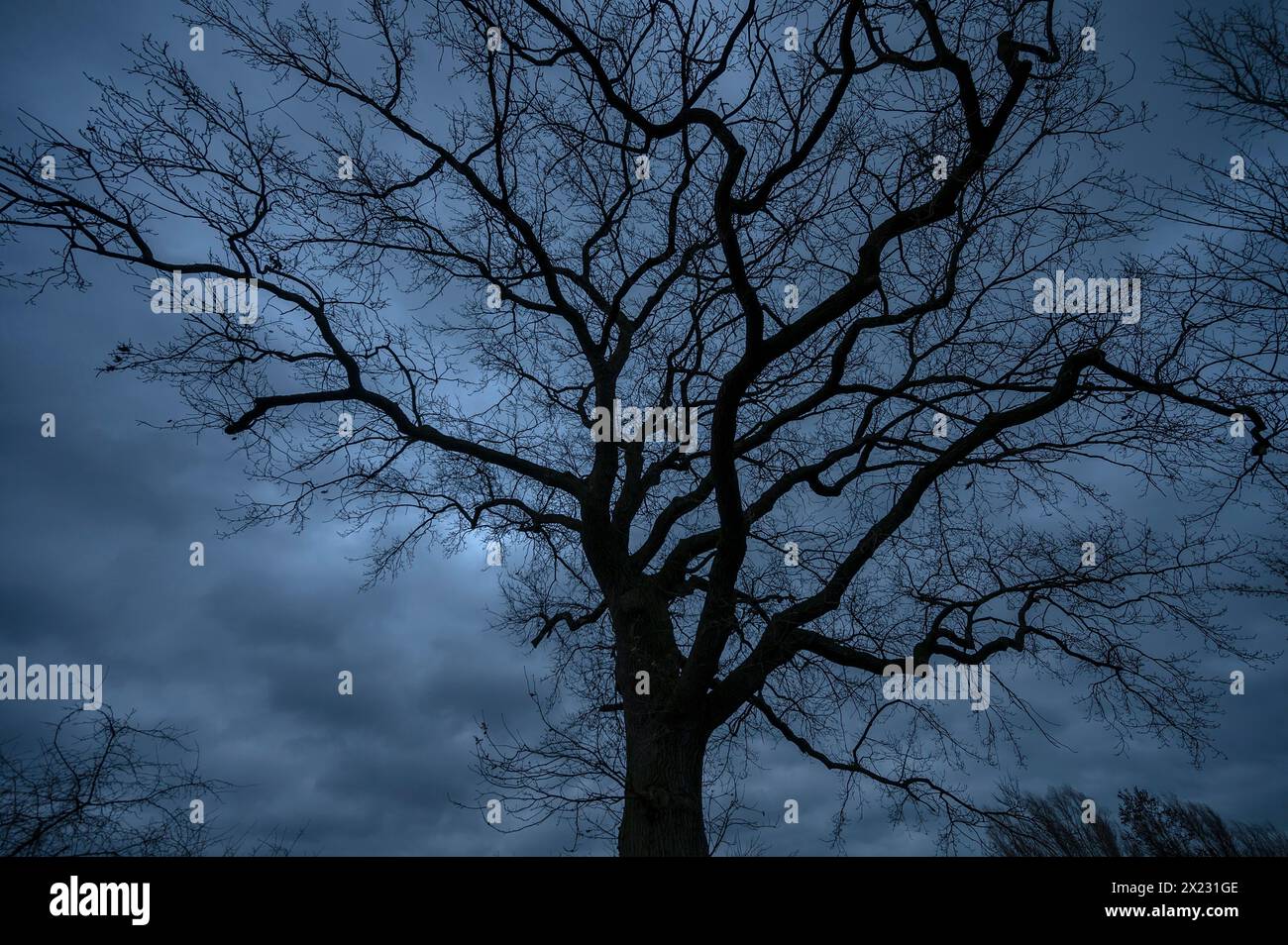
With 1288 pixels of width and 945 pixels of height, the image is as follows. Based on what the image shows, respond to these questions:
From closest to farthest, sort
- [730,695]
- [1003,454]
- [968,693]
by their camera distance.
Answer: [968,693]
[730,695]
[1003,454]

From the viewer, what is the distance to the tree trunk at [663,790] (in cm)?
591

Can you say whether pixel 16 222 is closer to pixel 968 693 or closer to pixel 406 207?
pixel 406 207

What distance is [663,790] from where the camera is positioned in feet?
19.8

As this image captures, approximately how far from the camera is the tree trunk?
5910 mm

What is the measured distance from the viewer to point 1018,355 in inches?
268

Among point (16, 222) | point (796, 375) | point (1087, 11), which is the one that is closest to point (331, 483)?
point (16, 222)

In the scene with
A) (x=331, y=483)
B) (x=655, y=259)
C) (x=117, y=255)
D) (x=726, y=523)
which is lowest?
(x=726, y=523)

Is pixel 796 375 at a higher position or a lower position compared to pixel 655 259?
lower

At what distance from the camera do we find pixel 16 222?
5977mm
